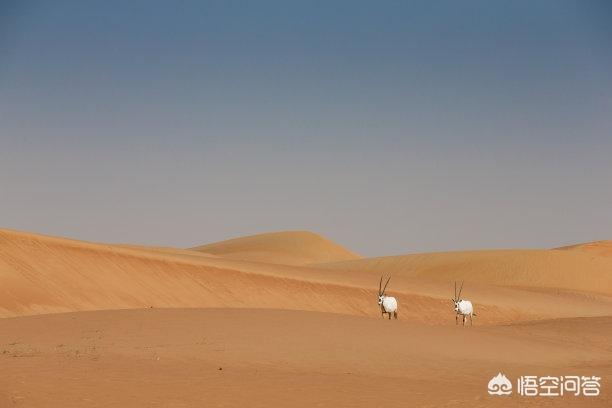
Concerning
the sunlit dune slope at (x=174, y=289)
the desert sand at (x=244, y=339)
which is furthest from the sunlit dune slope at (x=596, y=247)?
the desert sand at (x=244, y=339)

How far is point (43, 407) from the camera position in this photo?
9891 mm

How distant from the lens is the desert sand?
1145 centimetres

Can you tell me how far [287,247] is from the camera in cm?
13838

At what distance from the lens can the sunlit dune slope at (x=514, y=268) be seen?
228 ft

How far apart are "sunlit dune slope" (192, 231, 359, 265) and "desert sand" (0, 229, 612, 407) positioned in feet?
277

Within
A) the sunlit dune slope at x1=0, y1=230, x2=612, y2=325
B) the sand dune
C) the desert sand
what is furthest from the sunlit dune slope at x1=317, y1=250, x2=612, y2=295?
the sand dune

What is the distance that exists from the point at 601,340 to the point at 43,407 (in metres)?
18.2

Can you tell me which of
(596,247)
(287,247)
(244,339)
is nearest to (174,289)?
(244,339)

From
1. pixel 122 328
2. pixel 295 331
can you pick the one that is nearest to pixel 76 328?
pixel 122 328

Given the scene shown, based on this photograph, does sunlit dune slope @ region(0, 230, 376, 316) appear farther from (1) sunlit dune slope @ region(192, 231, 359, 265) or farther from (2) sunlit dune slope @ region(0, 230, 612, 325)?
(1) sunlit dune slope @ region(192, 231, 359, 265)

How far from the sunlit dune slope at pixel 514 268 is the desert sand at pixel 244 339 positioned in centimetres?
2572

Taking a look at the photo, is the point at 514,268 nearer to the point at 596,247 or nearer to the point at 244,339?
the point at 596,247

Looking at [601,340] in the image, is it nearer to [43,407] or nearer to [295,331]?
[295,331]

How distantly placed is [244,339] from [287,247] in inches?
4754
